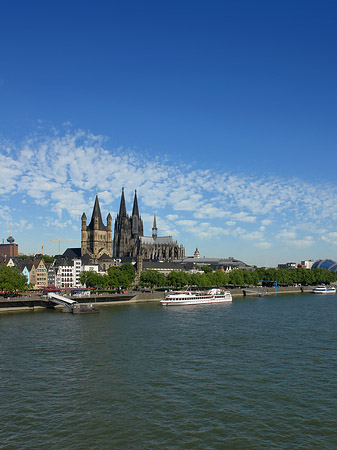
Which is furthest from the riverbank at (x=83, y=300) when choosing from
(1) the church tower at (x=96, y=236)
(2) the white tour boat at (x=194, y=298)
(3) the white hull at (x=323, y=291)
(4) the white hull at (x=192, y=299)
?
(1) the church tower at (x=96, y=236)

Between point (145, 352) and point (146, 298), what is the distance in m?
65.0

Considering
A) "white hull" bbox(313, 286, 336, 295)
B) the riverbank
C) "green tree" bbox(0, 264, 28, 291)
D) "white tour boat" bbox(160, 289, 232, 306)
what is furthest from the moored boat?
"white hull" bbox(313, 286, 336, 295)

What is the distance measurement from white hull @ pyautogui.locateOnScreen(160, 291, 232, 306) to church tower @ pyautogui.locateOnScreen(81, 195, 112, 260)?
73032 millimetres

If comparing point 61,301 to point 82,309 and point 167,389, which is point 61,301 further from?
point 167,389

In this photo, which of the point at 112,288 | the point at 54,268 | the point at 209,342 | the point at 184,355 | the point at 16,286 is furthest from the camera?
the point at 54,268

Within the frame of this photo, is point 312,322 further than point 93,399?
Yes

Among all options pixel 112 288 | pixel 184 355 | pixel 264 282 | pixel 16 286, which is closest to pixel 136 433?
pixel 184 355

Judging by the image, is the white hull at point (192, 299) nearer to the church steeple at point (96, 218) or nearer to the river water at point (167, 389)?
the river water at point (167, 389)

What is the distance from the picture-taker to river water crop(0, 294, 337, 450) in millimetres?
23062

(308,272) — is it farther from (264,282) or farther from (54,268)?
(54,268)

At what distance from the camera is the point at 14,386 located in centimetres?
3114

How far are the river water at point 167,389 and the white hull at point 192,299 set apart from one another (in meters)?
43.2

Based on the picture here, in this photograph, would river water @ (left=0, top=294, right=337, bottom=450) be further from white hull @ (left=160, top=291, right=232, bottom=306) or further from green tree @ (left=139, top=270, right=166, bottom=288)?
green tree @ (left=139, top=270, right=166, bottom=288)

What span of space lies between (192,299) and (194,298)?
124 cm
